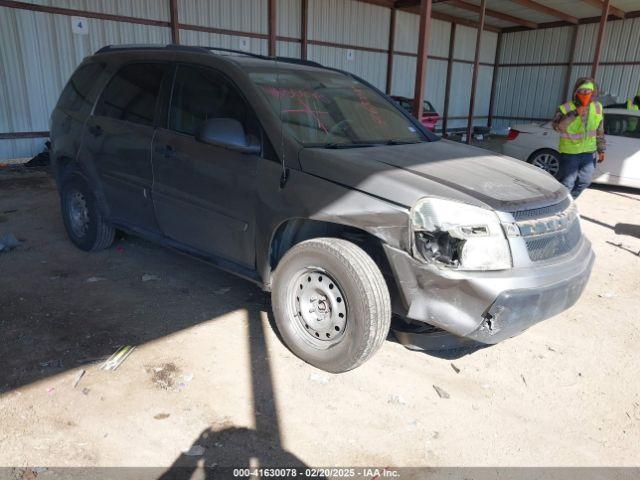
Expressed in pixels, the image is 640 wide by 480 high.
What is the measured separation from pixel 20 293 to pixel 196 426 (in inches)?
95.3

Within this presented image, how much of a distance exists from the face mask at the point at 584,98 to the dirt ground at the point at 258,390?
296 cm

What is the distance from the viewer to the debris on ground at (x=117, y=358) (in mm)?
3188

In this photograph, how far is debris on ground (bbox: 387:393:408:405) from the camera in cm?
297

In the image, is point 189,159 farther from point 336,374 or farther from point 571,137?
point 571,137

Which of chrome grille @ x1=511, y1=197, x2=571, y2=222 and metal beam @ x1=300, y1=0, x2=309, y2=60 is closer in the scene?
chrome grille @ x1=511, y1=197, x2=571, y2=222

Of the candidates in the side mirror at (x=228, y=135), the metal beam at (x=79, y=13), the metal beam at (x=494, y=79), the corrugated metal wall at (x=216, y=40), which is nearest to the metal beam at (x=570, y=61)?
the metal beam at (x=494, y=79)

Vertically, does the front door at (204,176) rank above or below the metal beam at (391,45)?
below

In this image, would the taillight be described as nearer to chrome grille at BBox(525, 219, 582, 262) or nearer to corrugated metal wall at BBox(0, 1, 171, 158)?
chrome grille at BBox(525, 219, 582, 262)

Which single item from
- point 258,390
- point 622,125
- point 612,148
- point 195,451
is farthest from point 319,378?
point 622,125

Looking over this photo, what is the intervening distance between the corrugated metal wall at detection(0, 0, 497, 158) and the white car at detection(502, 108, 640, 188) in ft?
25.5

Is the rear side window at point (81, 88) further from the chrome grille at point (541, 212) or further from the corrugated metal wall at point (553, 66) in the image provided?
the corrugated metal wall at point (553, 66)

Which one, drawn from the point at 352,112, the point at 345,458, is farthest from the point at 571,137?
the point at 345,458

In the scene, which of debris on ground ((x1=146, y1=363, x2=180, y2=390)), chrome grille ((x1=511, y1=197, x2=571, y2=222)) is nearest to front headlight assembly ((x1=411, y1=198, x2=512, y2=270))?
chrome grille ((x1=511, y1=197, x2=571, y2=222))

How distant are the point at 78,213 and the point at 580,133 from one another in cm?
599
